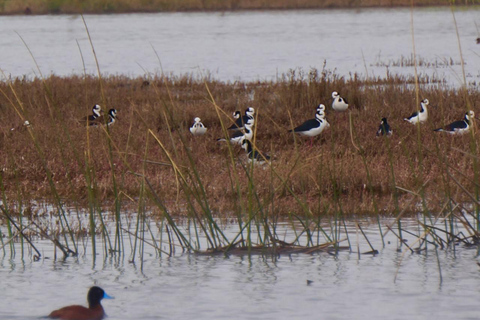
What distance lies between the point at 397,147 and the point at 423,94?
4.83m

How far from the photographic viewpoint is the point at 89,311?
5945mm

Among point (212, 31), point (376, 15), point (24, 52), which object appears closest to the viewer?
point (24, 52)

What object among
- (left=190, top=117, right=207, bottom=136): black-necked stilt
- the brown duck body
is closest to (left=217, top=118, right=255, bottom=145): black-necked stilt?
(left=190, top=117, right=207, bottom=136): black-necked stilt

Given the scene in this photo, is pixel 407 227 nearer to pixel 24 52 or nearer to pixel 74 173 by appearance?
pixel 74 173

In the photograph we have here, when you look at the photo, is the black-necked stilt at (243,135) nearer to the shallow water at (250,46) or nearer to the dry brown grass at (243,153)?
the dry brown grass at (243,153)

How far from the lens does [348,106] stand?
53.2 feet

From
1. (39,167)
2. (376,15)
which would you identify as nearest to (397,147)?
(39,167)

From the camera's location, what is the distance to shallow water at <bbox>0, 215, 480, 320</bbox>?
627 cm

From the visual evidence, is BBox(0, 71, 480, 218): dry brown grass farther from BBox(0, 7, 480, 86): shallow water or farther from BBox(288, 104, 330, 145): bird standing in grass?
BBox(0, 7, 480, 86): shallow water

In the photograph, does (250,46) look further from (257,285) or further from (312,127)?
(257,285)

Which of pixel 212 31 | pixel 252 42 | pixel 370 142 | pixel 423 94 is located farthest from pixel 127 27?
pixel 370 142

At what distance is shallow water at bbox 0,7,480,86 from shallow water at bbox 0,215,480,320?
12.6 metres

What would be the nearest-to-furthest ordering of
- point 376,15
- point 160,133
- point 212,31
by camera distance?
point 160,133, point 212,31, point 376,15

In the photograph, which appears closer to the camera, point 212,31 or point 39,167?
point 39,167
